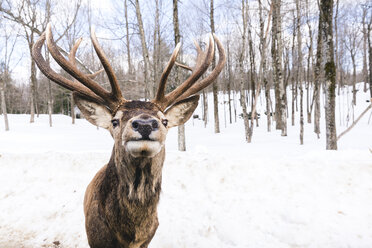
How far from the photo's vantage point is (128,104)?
2289mm

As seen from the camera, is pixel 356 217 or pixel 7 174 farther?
pixel 7 174

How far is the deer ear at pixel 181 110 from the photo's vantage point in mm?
2631

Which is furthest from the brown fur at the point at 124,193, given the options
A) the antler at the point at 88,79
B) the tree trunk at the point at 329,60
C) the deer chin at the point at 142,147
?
the tree trunk at the point at 329,60

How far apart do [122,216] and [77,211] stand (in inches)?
97.8

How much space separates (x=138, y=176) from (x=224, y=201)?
7.86 feet

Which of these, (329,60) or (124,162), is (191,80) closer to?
(124,162)

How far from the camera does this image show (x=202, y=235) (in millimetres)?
3574

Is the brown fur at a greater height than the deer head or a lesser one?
lesser

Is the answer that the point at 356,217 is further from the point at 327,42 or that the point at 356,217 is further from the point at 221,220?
the point at 327,42

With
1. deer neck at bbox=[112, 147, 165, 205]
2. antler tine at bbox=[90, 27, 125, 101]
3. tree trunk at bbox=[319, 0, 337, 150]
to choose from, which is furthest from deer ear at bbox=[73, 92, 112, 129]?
tree trunk at bbox=[319, 0, 337, 150]

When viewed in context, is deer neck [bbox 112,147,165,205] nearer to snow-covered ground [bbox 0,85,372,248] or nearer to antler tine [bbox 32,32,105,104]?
antler tine [bbox 32,32,105,104]

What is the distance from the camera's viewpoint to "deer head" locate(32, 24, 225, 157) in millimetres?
1834

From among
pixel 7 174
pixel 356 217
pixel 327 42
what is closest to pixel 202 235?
pixel 356 217

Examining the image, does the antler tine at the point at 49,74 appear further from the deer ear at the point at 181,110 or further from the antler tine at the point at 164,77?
the deer ear at the point at 181,110
